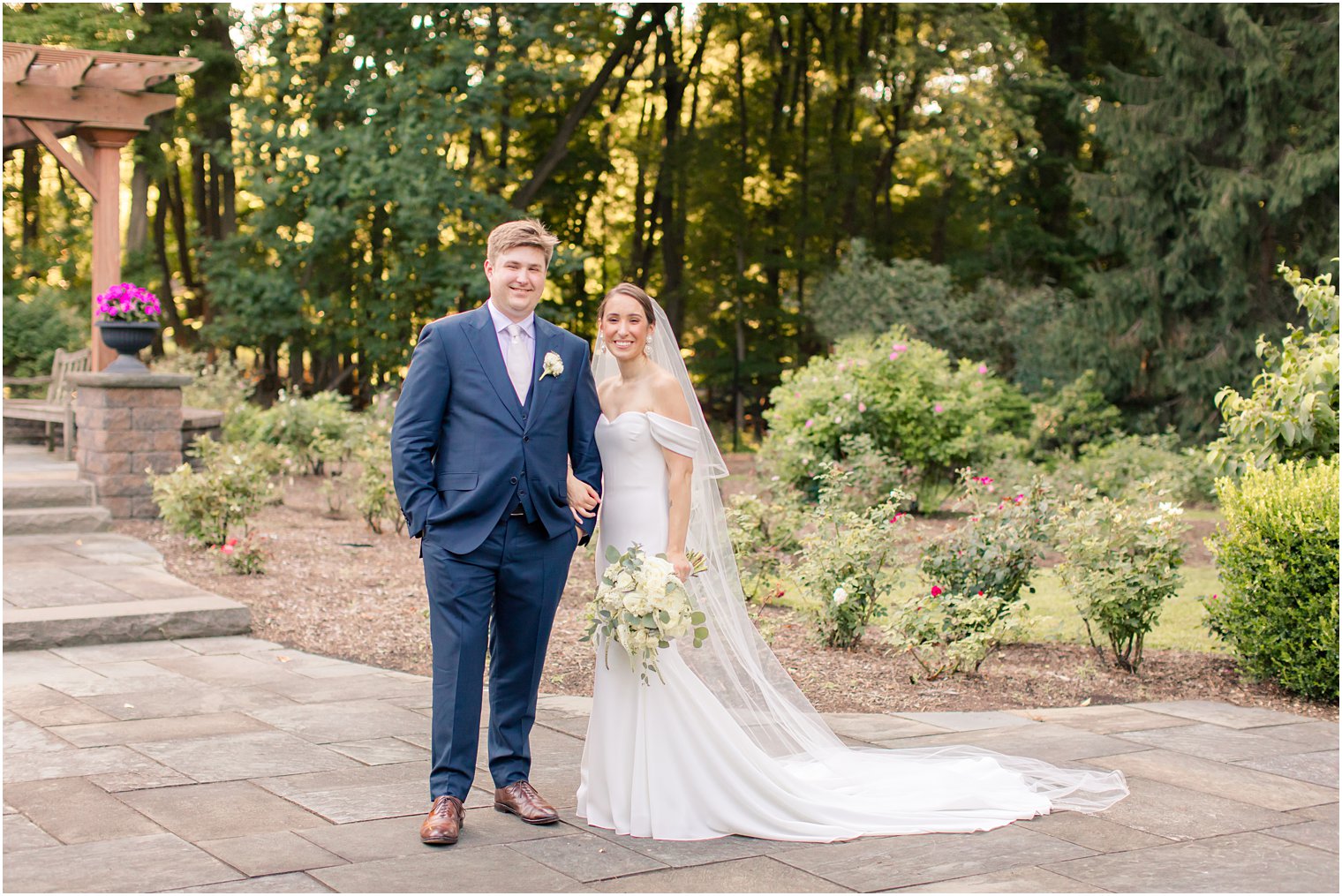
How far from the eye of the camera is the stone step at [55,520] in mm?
9750

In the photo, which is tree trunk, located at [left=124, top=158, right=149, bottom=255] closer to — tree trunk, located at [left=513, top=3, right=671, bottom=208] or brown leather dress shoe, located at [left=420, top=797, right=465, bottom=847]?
tree trunk, located at [left=513, top=3, right=671, bottom=208]

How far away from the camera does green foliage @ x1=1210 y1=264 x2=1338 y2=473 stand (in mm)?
7117

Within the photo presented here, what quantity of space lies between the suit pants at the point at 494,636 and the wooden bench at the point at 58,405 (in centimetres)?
920

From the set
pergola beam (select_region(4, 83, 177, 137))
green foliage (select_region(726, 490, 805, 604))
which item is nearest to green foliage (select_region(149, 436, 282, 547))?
green foliage (select_region(726, 490, 805, 604))

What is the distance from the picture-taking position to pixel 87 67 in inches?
456

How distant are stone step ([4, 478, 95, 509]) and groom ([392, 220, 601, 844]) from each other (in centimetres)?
757

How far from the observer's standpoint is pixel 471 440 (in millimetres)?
3953

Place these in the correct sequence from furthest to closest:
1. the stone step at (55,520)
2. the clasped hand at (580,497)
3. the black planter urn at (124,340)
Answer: the black planter urn at (124,340)
the stone step at (55,520)
the clasped hand at (580,497)

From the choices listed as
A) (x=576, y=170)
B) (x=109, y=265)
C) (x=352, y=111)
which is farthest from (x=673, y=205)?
(x=109, y=265)

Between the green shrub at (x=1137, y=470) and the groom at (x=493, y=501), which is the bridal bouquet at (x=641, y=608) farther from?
the green shrub at (x=1137, y=470)

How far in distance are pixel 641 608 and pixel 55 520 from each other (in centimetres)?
762

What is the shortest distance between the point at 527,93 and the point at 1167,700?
640 inches

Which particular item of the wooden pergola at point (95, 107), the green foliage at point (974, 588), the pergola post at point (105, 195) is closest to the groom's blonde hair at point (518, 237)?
the green foliage at point (974, 588)

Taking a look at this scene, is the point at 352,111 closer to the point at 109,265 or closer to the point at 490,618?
the point at 109,265
